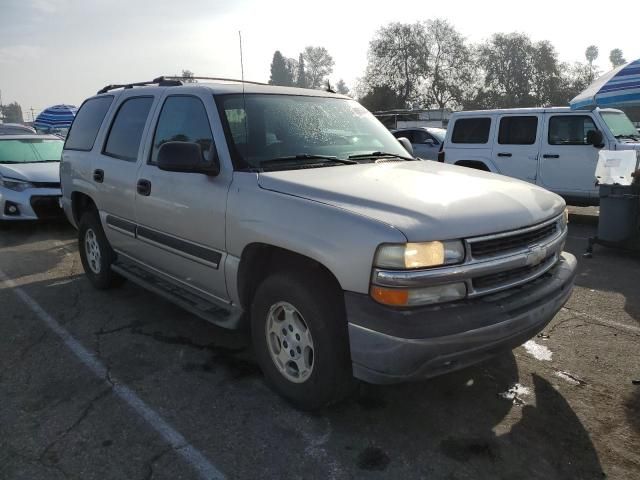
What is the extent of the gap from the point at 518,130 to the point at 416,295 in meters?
8.00

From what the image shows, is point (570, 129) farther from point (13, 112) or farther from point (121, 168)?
point (13, 112)

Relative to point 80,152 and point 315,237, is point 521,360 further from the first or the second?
point 80,152

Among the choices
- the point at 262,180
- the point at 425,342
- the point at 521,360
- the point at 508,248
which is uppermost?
the point at 262,180

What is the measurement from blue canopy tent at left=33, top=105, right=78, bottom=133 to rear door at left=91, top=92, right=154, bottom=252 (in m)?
19.6

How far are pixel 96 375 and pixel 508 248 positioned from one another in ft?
9.18

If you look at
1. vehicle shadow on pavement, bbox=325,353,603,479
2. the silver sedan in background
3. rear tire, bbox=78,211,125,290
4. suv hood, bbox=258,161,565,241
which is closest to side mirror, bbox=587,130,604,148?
suv hood, bbox=258,161,565,241

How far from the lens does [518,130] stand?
936 cm

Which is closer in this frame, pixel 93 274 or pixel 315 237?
pixel 315 237

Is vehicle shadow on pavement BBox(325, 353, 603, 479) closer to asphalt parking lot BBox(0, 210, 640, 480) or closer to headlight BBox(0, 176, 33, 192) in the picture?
asphalt parking lot BBox(0, 210, 640, 480)

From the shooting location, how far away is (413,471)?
98.1 inches

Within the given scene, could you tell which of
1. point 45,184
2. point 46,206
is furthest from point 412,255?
point 45,184

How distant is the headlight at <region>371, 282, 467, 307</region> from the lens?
238 cm

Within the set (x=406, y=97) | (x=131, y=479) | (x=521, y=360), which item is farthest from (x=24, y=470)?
(x=406, y=97)

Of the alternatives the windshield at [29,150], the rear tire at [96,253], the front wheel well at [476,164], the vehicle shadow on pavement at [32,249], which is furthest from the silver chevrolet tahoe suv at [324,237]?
the front wheel well at [476,164]
